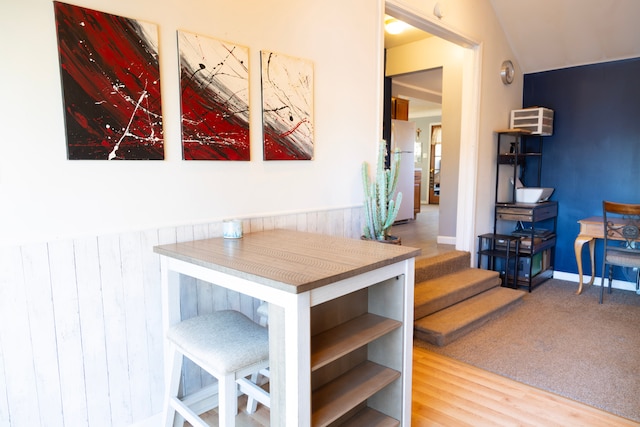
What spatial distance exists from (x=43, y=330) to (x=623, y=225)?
170 inches

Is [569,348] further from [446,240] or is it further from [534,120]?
[534,120]

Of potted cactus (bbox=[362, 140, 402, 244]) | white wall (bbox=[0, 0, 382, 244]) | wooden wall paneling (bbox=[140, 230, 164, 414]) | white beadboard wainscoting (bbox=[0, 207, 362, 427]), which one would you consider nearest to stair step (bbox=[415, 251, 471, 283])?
potted cactus (bbox=[362, 140, 402, 244])

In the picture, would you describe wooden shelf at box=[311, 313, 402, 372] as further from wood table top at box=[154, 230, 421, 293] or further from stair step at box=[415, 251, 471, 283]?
stair step at box=[415, 251, 471, 283]

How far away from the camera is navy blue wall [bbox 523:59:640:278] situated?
13.1 feet

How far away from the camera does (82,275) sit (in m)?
1.61

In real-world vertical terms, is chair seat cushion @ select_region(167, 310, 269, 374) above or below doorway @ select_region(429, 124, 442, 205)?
below

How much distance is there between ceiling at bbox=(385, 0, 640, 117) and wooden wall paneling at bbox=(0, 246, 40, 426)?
401cm

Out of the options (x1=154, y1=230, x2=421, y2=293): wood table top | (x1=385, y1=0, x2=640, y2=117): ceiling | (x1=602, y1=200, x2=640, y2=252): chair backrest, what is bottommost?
(x1=602, y1=200, x2=640, y2=252): chair backrest

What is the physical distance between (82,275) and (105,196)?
0.33 m

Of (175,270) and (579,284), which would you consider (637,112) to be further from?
(175,270)

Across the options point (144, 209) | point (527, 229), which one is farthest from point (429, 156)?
point (144, 209)

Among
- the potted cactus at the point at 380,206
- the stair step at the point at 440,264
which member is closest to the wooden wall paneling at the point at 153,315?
the potted cactus at the point at 380,206

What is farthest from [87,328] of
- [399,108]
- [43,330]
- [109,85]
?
[399,108]

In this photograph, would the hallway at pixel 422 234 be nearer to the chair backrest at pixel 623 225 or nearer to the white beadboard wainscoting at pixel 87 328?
the chair backrest at pixel 623 225
